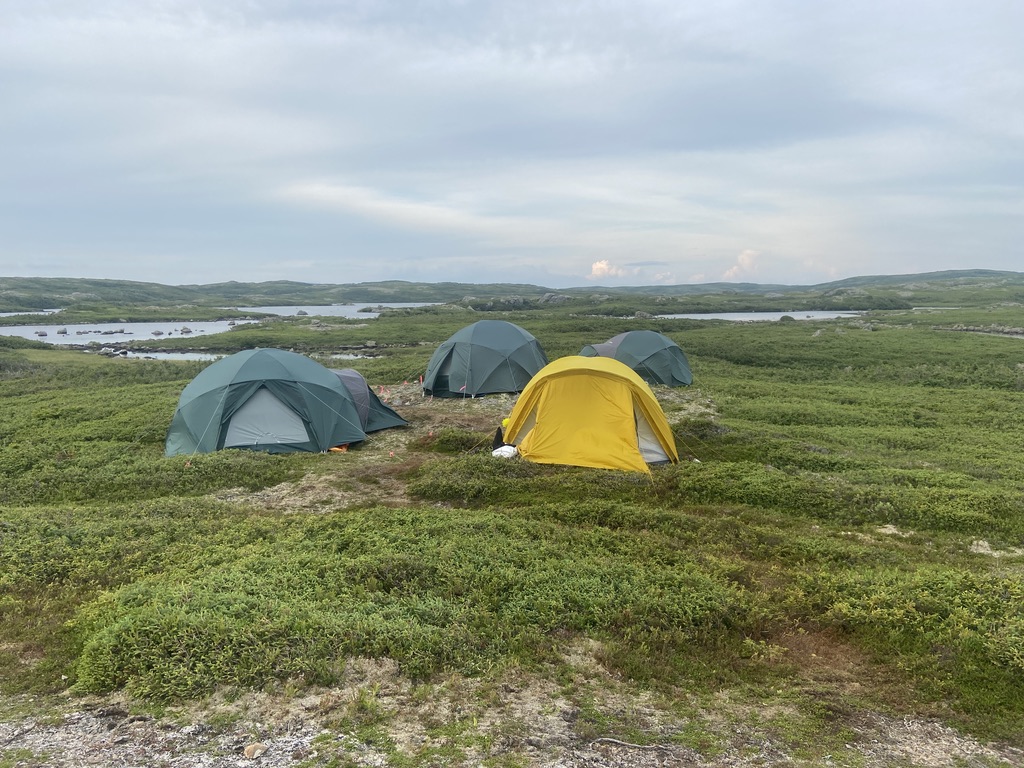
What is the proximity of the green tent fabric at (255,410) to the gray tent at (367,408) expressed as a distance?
1.64 m

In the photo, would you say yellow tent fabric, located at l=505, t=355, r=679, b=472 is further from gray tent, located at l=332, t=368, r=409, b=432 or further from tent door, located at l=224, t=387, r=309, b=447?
tent door, located at l=224, t=387, r=309, b=447

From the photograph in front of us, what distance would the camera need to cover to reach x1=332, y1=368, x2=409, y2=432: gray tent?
19.5m

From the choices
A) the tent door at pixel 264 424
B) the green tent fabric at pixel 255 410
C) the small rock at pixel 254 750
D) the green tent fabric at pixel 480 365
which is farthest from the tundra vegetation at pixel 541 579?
A: the green tent fabric at pixel 480 365

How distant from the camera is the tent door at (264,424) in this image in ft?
55.8

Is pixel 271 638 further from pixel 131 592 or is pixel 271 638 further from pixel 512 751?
pixel 512 751

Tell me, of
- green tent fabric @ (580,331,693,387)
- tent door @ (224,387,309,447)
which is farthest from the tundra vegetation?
green tent fabric @ (580,331,693,387)

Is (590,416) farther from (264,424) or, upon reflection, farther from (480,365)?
(480,365)

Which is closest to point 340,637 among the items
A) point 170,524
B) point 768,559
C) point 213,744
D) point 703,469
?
point 213,744

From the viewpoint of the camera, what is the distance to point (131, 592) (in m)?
7.81

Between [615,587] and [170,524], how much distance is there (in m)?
8.44

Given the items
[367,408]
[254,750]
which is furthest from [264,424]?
[254,750]

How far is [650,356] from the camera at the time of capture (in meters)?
27.9

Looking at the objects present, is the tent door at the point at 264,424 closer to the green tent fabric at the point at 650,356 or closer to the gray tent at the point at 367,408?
the gray tent at the point at 367,408

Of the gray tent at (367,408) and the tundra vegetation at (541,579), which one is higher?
the gray tent at (367,408)
